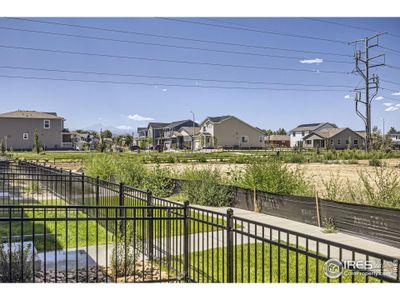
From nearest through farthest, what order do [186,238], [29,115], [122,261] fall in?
1. [186,238]
2. [122,261]
3. [29,115]

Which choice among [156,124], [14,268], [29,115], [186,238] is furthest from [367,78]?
[156,124]

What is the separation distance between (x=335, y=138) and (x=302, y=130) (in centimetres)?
690

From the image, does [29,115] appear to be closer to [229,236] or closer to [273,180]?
[273,180]

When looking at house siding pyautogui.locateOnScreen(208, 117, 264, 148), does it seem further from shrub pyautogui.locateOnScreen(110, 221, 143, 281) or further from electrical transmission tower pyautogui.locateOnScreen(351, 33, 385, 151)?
shrub pyautogui.locateOnScreen(110, 221, 143, 281)

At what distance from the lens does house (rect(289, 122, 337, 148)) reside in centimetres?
5819

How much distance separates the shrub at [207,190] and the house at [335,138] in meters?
45.5

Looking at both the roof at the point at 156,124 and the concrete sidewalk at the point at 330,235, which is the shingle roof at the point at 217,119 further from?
the concrete sidewalk at the point at 330,235

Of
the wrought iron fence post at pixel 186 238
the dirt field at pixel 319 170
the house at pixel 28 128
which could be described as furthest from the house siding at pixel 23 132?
the wrought iron fence post at pixel 186 238

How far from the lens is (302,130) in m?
59.0

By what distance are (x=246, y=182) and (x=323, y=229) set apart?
2.62 metres

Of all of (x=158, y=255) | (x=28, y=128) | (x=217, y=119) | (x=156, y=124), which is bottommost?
(x=158, y=255)
